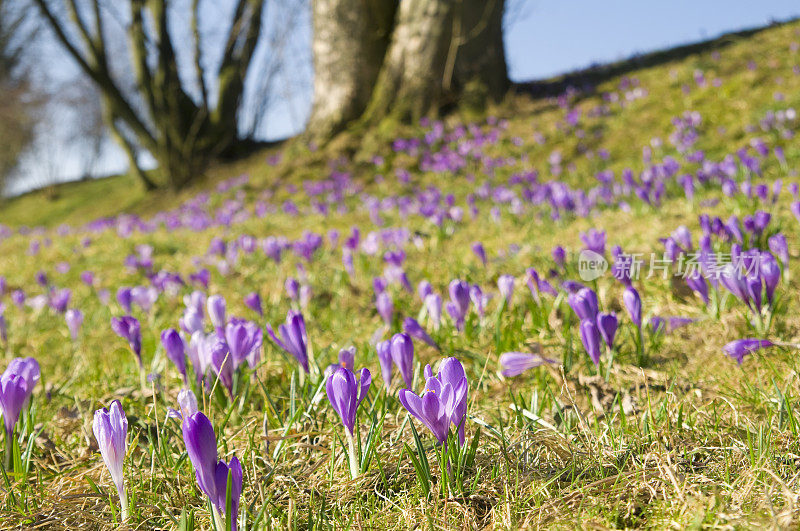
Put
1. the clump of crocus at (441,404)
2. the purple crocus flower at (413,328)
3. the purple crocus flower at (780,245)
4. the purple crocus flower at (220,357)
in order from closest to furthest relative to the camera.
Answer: the clump of crocus at (441,404)
the purple crocus flower at (220,357)
the purple crocus flower at (413,328)
the purple crocus flower at (780,245)

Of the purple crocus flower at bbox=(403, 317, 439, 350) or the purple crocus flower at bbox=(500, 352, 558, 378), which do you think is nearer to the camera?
the purple crocus flower at bbox=(500, 352, 558, 378)

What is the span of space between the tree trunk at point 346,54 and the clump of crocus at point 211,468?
33.3ft

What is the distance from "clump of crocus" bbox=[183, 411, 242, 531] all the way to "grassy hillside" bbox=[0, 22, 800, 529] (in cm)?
6

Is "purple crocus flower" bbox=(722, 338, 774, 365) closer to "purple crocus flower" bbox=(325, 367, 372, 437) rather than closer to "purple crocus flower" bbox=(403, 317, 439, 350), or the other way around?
"purple crocus flower" bbox=(403, 317, 439, 350)

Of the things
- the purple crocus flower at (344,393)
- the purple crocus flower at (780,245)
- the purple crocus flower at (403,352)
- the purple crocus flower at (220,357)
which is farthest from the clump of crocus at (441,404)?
the purple crocus flower at (780,245)

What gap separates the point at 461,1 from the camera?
9719 millimetres

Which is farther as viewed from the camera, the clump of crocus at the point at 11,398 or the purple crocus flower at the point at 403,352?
the purple crocus flower at the point at 403,352

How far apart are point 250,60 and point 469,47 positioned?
6.55 meters

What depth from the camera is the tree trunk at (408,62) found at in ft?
32.5

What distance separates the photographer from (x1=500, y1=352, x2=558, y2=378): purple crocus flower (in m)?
1.78

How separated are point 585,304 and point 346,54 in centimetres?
974

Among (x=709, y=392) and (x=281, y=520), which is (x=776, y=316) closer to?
(x=709, y=392)

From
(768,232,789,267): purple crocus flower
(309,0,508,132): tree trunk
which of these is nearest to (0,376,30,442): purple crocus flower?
(768,232,789,267): purple crocus flower

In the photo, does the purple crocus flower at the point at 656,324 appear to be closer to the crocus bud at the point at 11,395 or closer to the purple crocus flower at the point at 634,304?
the purple crocus flower at the point at 634,304
